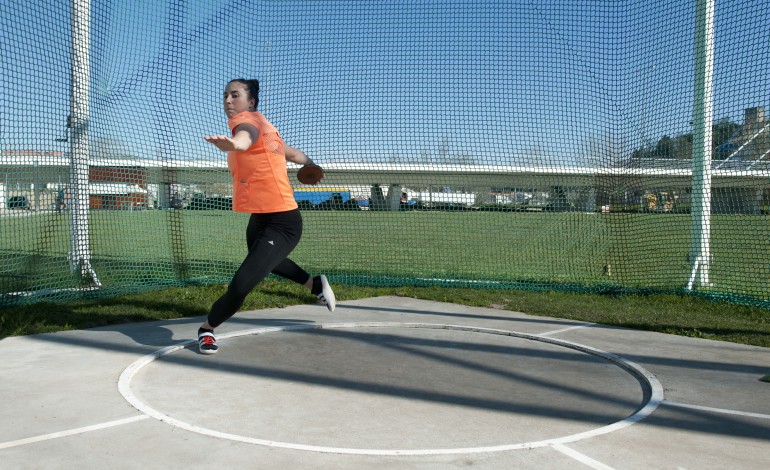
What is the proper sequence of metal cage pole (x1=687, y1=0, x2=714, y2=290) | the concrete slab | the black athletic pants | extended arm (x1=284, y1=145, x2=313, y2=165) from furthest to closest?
1. metal cage pole (x1=687, y1=0, x2=714, y2=290)
2. extended arm (x1=284, y1=145, x2=313, y2=165)
3. the black athletic pants
4. the concrete slab

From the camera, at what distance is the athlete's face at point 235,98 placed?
549 centimetres

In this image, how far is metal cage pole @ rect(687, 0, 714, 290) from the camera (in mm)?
9141

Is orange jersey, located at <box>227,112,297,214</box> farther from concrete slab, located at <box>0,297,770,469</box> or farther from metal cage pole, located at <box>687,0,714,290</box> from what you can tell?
metal cage pole, located at <box>687,0,714,290</box>

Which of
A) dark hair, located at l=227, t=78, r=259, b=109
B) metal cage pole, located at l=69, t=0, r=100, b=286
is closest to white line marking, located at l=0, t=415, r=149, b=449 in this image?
dark hair, located at l=227, t=78, r=259, b=109

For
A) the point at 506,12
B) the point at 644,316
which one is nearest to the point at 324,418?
the point at 644,316

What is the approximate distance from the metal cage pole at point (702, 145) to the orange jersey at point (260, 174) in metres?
6.29

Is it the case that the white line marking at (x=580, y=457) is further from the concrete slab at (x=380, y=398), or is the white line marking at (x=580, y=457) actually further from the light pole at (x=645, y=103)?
the light pole at (x=645, y=103)

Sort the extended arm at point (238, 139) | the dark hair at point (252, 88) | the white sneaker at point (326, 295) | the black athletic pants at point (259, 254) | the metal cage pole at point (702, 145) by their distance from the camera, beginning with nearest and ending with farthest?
the extended arm at point (238, 139) < the black athletic pants at point (259, 254) < the dark hair at point (252, 88) < the white sneaker at point (326, 295) < the metal cage pole at point (702, 145)

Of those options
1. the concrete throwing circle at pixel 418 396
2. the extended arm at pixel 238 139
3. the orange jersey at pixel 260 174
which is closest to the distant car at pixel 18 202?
the concrete throwing circle at pixel 418 396

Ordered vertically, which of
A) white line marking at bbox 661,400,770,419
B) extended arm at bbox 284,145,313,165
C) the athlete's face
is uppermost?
the athlete's face

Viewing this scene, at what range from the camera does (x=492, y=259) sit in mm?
12984

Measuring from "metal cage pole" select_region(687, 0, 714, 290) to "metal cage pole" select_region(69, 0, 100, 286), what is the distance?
7.82 meters

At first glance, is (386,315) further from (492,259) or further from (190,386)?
(492,259)

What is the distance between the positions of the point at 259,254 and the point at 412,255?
7.60 meters
